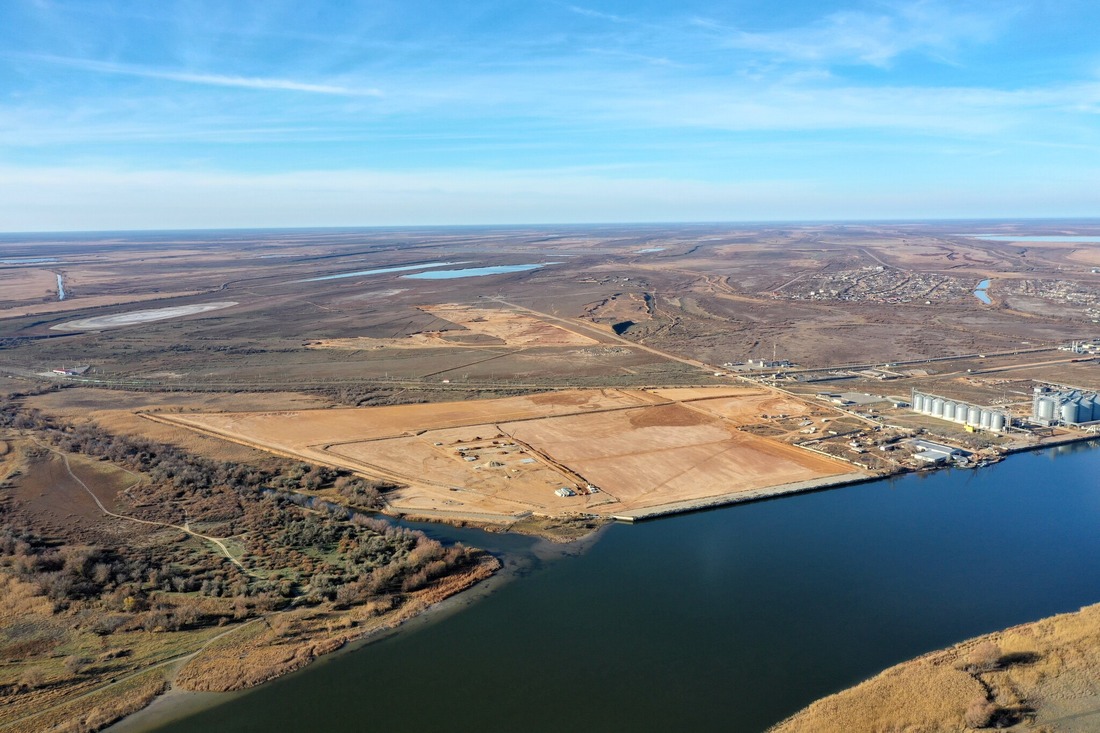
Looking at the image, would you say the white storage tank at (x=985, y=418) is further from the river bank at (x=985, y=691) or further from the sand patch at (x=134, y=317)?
the sand patch at (x=134, y=317)

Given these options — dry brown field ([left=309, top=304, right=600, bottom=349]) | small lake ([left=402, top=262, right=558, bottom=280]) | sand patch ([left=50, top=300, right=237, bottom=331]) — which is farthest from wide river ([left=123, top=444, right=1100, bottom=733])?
small lake ([left=402, top=262, right=558, bottom=280])

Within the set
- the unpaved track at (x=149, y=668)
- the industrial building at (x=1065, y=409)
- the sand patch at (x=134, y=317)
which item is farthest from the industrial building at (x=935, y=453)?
the sand patch at (x=134, y=317)

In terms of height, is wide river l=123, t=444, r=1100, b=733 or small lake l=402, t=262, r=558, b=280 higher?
small lake l=402, t=262, r=558, b=280

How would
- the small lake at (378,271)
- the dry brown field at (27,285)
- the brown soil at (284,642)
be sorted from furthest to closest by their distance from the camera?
1. the small lake at (378,271)
2. the dry brown field at (27,285)
3. the brown soil at (284,642)

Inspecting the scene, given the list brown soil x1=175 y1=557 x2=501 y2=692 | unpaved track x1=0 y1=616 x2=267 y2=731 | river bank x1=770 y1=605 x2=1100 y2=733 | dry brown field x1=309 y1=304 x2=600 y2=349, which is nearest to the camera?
river bank x1=770 y1=605 x2=1100 y2=733

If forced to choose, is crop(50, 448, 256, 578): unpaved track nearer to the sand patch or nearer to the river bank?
the river bank

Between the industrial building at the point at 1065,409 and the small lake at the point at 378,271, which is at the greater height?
the small lake at the point at 378,271

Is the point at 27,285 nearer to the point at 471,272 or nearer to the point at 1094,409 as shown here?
the point at 471,272
